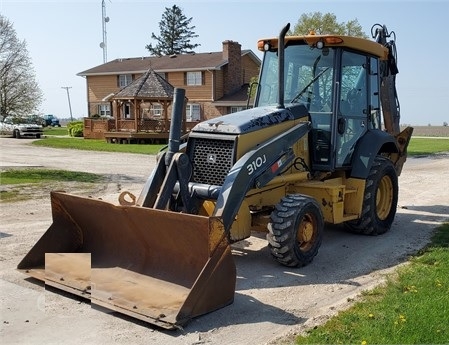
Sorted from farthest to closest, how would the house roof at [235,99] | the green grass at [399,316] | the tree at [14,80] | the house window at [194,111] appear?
the house window at [194,111] → the house roof at [235,99] → the tree at [14,80] → the green grass at [399,316]

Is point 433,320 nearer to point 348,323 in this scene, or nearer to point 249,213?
point 348,323

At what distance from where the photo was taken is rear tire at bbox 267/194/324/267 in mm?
6250

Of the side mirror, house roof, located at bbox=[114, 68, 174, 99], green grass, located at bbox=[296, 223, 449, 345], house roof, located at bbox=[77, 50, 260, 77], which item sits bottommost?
green grass, located at bbox=[296, 223, 449, 345]

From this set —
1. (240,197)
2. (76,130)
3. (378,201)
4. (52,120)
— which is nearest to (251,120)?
(240,197)

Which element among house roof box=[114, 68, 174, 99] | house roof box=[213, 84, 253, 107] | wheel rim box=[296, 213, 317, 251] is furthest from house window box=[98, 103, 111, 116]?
wheel rim box=[296, 213, 317, 251]

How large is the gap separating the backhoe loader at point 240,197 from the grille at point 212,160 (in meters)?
0.01

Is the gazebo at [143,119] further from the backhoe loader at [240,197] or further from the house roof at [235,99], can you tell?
the backhoe loader at [240,197]

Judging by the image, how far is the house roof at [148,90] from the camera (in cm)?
3378

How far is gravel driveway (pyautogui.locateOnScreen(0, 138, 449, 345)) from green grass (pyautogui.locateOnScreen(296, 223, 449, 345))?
230 mm

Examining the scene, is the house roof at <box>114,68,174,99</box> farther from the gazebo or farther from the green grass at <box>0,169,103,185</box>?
the green grass at <box>0,169,103,185</box>

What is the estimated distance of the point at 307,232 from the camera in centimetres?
661

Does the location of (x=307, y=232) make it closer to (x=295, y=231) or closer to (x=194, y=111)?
(x=295, y=231)

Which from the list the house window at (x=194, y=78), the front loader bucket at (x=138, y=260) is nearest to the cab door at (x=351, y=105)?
the front loader bucket at (x=138, y=260)

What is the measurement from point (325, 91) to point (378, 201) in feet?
7.22
